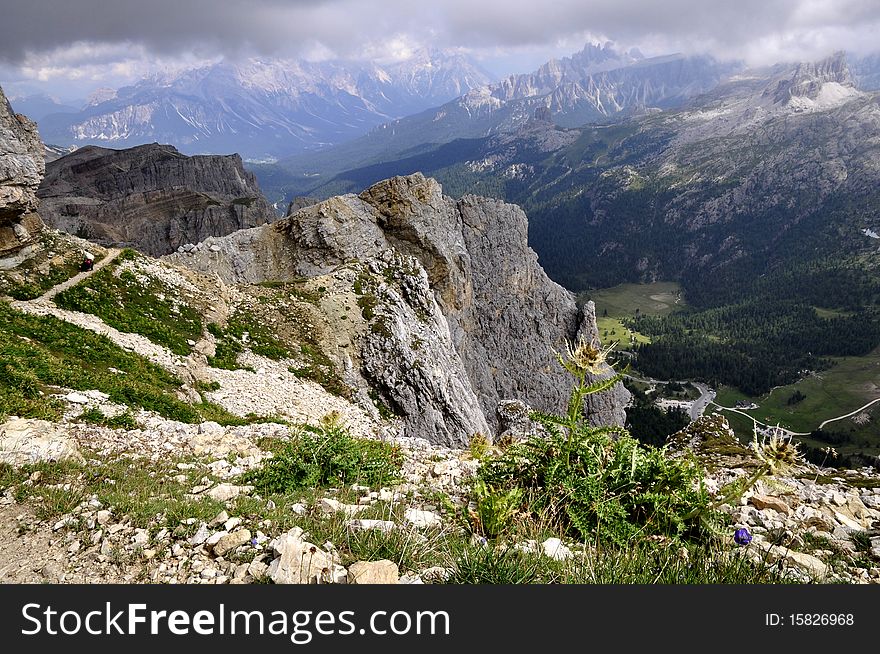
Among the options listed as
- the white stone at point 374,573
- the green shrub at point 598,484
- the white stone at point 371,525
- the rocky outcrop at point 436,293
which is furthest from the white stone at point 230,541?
the rocky outcrop at point 436,293

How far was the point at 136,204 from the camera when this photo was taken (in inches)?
5128

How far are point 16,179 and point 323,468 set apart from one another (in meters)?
30.2

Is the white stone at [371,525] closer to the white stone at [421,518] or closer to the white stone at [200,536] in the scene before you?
the white stone at [421,518]

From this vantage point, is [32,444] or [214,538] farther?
[32,444]

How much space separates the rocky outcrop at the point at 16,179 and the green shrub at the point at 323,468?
2854 centimetres

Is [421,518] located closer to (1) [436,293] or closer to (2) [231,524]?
(2) [231,524]

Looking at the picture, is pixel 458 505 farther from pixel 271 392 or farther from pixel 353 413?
pixel 353 413

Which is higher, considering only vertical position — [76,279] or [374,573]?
[76,279]

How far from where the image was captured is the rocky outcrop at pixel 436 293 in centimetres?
3916

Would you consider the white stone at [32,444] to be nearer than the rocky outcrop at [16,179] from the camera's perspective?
Yes

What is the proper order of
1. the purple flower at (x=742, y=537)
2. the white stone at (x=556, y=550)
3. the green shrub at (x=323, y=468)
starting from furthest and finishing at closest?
the green shrub at (x=323, y=468), the purple flower at (x=742, y=537), the white stone at (x=556, y=550)

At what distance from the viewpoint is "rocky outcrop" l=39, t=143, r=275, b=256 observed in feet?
397

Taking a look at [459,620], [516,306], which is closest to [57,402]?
[459,620]

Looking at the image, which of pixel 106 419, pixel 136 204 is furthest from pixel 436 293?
pixel 136 204
